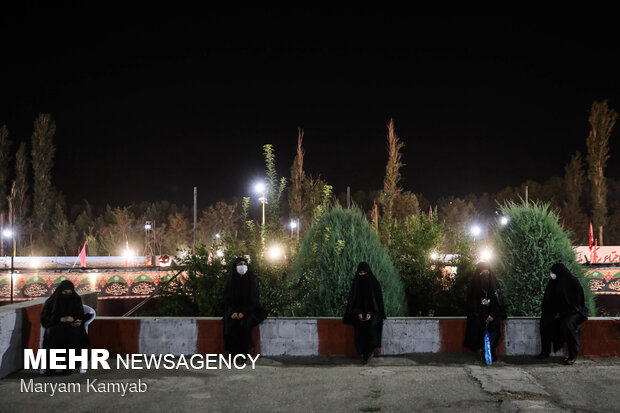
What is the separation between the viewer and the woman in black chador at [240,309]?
24.4 feet

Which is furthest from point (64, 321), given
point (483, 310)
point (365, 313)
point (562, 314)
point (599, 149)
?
point (599, 149)

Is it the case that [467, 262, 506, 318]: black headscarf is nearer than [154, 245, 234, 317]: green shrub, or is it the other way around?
[467, 262, 506, 318]: black headscarf

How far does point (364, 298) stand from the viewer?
7.51 metres

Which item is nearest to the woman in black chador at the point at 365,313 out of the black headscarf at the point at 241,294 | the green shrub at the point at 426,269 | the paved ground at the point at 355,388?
the paved ground at the point at 355,388

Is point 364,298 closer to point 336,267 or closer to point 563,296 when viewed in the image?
point 336,267

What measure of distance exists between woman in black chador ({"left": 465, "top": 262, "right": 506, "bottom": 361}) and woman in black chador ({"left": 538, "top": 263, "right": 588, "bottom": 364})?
1.95ft

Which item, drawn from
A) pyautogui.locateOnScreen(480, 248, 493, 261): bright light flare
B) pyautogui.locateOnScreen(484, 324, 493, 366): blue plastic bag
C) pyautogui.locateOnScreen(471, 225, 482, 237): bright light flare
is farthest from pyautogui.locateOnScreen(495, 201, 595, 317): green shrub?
pyautogui.locateOnScreen(471, 225, 482, 237): bright light flare

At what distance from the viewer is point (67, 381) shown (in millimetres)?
6508

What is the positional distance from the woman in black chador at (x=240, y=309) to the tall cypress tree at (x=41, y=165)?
174 feet

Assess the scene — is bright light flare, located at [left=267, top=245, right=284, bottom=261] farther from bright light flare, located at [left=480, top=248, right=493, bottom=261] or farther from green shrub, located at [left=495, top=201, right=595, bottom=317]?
green shrub, located at [left=495, top=201, right=595, bottom=317]

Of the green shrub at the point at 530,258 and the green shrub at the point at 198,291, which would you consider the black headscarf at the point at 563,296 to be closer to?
the green shrub at the point at 530,258

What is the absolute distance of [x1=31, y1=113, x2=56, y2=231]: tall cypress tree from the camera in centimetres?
5472

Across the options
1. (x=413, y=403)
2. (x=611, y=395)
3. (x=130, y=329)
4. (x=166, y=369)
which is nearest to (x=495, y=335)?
(x=611, y=395)

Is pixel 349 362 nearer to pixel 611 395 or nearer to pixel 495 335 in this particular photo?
pixel 495 335
